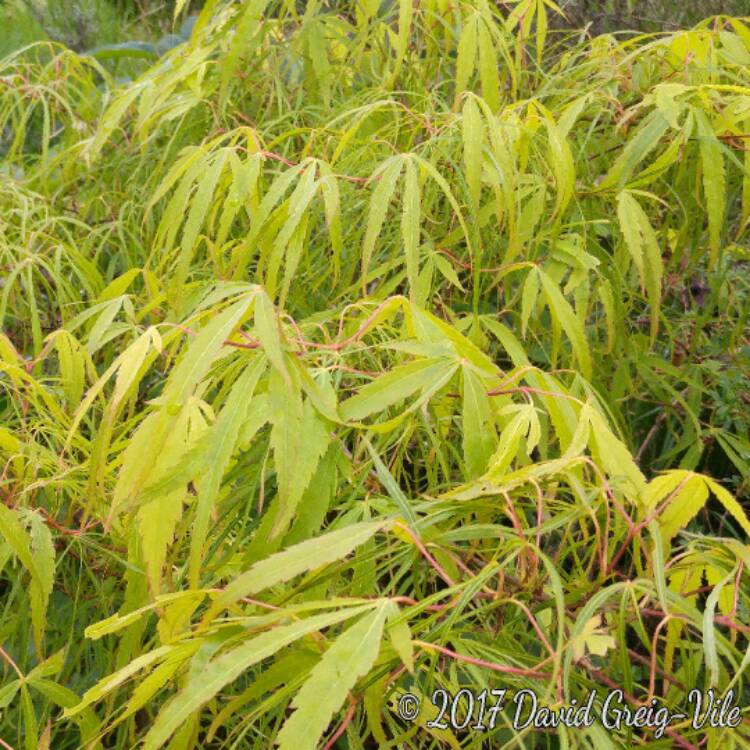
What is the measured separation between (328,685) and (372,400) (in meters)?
0.20

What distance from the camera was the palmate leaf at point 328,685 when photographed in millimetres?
500

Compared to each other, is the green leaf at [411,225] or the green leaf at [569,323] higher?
the green leaf at [411,225]

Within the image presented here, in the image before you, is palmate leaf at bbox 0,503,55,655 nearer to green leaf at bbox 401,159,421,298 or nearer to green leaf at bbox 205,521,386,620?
green leaf at bbox 205,521,386,620

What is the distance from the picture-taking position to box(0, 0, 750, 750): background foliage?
24.3 inches

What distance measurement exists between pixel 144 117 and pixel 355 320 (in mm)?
568

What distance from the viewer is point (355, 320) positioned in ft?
2.86

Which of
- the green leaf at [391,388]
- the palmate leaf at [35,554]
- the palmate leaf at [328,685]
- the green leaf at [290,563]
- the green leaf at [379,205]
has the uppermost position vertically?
the green leaf at [379,205]

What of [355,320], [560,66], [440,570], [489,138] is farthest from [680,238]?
[440,570]

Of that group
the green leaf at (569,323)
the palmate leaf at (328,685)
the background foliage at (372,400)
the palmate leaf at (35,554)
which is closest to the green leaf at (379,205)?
the background foliage at (372,400)

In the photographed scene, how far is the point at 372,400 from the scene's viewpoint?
25.9 inches

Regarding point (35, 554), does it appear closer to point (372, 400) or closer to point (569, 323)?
point (372, 400)

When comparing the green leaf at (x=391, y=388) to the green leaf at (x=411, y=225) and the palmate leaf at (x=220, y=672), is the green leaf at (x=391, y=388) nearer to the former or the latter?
the palmate leaf at (x=220, y=672)

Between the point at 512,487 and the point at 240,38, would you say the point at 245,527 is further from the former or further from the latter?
the point at 240,38

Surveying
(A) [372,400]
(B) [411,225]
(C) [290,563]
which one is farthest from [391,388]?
(B) [411,225]
